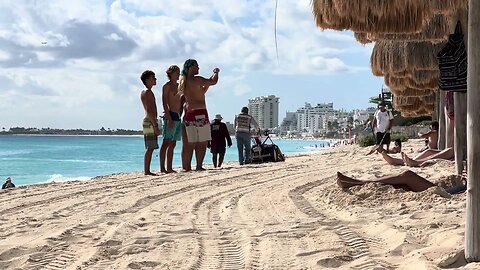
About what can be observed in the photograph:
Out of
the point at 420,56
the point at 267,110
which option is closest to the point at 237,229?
the point at 420,56

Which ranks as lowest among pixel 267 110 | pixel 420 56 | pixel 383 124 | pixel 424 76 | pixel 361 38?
pixel 383 124

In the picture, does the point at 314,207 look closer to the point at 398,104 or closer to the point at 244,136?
the point at 244,136

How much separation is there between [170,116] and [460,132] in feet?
13.9

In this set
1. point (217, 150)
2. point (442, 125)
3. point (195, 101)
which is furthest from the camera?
point (217, 150)

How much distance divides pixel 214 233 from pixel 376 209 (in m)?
1.30

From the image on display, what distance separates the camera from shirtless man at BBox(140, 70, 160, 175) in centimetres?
884

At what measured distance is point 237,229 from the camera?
4.09m

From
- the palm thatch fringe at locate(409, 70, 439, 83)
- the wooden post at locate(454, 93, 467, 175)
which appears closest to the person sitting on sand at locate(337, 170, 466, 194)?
the wooden post at locate(454, 93, 467, 175)

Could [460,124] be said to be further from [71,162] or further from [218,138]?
[71,162]

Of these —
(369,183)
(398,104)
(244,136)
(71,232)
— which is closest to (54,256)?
(71,232)

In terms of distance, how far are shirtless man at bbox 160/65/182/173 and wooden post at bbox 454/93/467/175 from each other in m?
4.08

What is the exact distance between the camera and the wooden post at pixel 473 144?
2.81 m

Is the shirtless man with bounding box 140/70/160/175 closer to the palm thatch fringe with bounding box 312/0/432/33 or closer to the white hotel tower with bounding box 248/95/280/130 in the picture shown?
the palm thatch fringe with bounding box 312/0/432/33

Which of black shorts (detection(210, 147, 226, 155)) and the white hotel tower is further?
the white hotel tower
